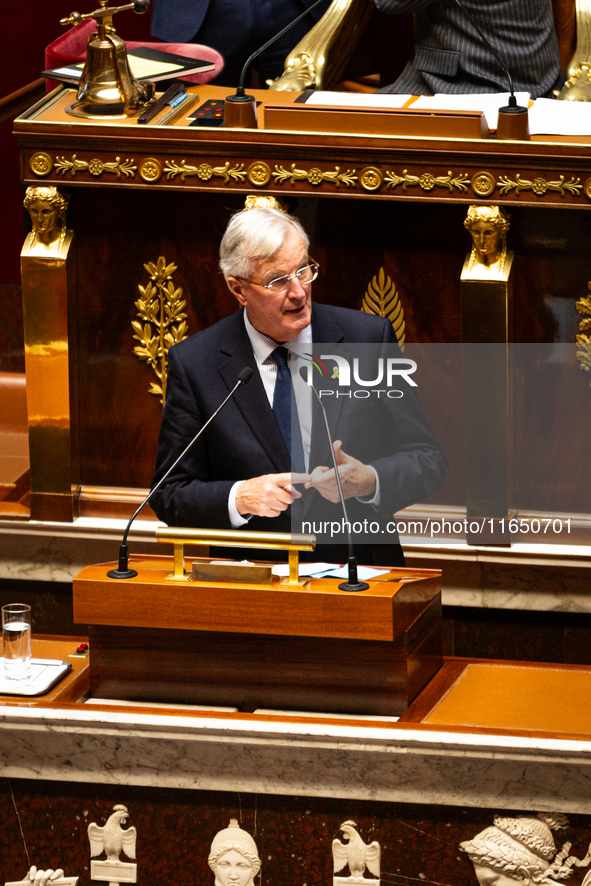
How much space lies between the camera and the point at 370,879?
2.11 m

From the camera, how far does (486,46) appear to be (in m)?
3.41

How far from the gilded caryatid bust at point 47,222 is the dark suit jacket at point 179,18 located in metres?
1.25

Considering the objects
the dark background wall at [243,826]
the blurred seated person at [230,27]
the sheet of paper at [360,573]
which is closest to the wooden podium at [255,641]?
the sheet of paper at [360,573]

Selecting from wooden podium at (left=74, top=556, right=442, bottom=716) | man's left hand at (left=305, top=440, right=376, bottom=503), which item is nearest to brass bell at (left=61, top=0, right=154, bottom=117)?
man's left hand at (left=305, top=440, right=376, bottom=503)

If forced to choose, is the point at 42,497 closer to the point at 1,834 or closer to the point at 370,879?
the point at 1,834

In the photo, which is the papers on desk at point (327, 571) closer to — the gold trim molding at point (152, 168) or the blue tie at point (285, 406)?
the blue tie at point (285, 406)

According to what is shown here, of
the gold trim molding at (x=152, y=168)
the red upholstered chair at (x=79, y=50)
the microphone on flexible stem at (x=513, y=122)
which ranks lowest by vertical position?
the gold trim molding at (x=152, y=168)

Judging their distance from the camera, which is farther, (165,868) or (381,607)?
(165,868)

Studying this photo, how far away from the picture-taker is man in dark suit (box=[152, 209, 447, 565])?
98.0 inches

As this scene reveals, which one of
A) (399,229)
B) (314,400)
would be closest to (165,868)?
(314,400)

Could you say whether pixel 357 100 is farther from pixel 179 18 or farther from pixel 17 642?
pixel 17 642

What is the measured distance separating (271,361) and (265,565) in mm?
579

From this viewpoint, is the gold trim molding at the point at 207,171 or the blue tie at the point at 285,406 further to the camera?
the gold trim molding at the point at 207,171

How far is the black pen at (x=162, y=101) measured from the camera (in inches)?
128
